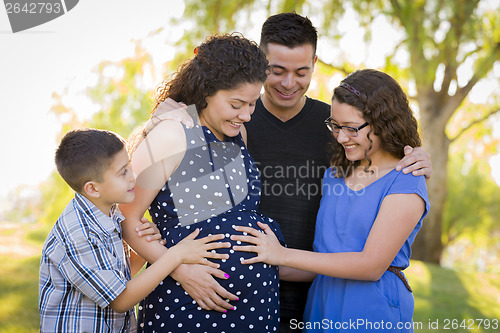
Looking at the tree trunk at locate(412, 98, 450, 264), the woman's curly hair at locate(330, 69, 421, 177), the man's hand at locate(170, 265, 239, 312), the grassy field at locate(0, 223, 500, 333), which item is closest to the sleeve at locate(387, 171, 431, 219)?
the woman's curly hair at locate(330, 69, 421, 177)

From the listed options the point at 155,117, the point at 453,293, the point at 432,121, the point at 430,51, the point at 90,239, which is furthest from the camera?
the point at 432,121

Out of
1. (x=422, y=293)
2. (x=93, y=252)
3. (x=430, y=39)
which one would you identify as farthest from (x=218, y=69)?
(x=430, y=39)

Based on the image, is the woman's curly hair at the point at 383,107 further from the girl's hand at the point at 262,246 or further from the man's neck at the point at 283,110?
the girl's hand at the point at 262,246

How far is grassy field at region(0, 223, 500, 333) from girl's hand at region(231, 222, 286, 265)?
315 centimetres

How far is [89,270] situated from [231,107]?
88cm

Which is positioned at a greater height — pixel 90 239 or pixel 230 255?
pixel 90 239

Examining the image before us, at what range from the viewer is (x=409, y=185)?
7.10 feet

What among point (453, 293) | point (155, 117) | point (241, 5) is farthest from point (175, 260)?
point (241, 5)

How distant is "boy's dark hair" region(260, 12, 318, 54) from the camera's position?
2662mm

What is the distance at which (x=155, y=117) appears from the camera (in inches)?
83.3

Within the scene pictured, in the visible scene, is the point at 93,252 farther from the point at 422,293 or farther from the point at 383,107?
the point at 422,293

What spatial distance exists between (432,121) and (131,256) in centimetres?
845

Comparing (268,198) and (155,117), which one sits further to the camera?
(268,198)

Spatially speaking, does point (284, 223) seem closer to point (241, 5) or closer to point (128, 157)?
point (128, 157)
